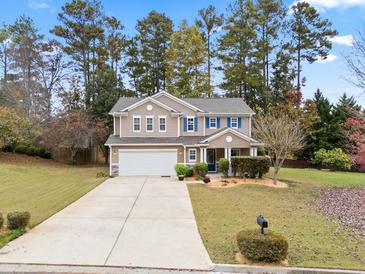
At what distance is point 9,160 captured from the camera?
29.4 metres

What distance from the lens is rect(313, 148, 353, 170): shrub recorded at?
32094mm

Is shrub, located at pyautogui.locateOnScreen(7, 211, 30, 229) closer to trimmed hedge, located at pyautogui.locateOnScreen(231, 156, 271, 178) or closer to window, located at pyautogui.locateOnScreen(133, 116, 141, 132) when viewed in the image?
trimmed hedge, located at pyautogui.locateOnScreen(231, 156, 271, 178)

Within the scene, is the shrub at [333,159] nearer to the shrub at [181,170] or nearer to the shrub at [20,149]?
the shrub at [181,170]

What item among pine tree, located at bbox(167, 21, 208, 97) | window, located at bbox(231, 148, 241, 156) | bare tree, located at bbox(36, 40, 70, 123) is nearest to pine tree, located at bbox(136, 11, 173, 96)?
pine tree, located at bbox(167, 21, 208, 97)

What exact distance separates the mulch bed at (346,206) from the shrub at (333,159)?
13.9 m

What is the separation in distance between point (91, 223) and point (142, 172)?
15.2m

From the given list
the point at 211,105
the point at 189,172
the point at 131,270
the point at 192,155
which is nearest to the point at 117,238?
the point at 131,270

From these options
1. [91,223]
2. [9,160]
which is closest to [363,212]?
[91,223]

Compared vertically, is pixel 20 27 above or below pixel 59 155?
above

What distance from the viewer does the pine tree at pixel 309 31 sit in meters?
38.6

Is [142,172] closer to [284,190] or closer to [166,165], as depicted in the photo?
[166,165]

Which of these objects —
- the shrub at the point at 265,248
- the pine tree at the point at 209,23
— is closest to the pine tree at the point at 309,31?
the pine tree at the point at 209,23

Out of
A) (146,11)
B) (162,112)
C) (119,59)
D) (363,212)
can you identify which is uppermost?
(146,11)

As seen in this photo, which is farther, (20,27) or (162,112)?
(20,27)
